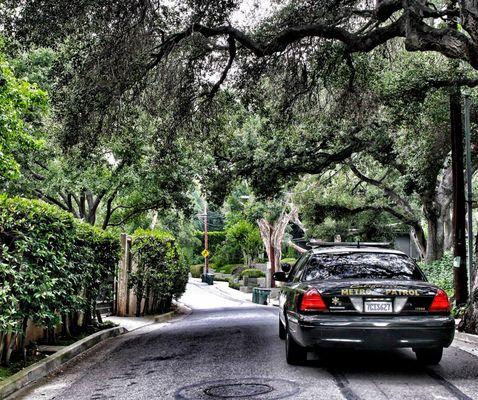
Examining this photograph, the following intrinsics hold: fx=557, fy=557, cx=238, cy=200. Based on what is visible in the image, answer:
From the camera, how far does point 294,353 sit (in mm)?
7344

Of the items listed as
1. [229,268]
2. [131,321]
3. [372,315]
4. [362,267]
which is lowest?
[131,321]

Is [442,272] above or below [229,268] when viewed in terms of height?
below

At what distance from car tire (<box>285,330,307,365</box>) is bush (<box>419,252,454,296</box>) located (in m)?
12.4

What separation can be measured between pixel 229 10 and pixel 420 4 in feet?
13.6

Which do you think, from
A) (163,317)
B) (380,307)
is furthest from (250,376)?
(163,317)

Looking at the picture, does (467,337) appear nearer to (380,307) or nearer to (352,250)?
(352,250)

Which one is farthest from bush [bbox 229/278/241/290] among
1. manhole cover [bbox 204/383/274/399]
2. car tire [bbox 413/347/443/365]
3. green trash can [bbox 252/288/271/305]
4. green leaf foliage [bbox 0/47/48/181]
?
manhole cover [bbox 204/383/274/399]

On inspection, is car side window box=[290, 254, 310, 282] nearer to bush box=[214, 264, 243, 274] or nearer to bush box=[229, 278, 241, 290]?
bush box=[229, 278, 241, 290]

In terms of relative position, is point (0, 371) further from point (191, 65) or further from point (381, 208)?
point (381, 208)

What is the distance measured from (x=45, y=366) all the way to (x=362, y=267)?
4473mm

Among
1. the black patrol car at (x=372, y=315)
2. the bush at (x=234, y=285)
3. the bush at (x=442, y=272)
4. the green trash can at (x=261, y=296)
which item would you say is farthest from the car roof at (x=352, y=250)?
the bush at (x=234, y=285)

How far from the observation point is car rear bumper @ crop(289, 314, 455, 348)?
20.7 ft

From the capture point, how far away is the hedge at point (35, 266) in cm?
683

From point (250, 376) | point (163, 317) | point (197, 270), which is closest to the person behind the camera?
point (250, 376)
